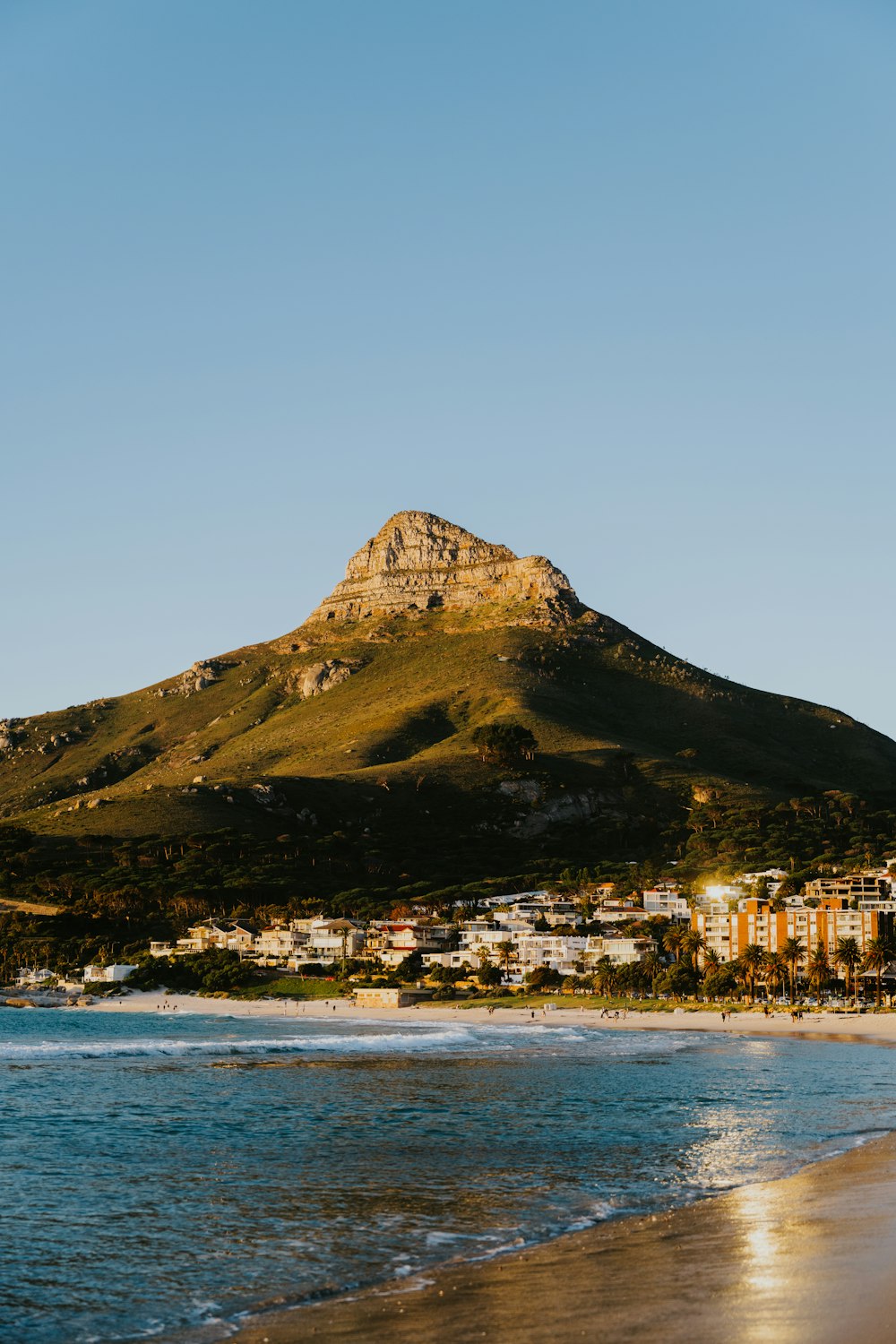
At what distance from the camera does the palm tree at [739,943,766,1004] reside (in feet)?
402

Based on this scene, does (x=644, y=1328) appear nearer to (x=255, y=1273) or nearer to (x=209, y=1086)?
(x=255, y=1273)

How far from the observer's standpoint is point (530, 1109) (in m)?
48.6

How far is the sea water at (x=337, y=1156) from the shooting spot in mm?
22953

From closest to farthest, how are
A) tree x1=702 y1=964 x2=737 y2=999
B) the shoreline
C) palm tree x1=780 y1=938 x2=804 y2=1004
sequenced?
the shoreline → palm tree x1=780 y1=938 x2=804 y2=1004 → tree x1=702 y1=964 x2=737 y2=999

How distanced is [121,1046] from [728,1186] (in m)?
62.9

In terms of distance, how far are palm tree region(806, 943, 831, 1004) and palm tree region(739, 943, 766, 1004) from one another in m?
4.85

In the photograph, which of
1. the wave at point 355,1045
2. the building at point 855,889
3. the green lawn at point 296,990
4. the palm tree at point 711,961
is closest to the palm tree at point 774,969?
the palm tree at point 711,961

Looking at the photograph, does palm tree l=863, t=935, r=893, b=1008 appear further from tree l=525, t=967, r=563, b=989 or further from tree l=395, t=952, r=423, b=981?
tree l=395, t=952, r=423, b=981

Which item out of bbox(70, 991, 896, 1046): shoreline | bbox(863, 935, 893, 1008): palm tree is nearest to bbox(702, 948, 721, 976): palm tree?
bbox(70, 991, 896, 1046): shoreline

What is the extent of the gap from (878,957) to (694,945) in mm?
27032

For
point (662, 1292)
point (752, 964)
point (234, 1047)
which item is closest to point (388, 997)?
point (752, 964)

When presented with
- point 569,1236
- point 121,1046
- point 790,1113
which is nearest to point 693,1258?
point 569,1236

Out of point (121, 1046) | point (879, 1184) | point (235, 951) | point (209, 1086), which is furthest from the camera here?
point (235, 951)

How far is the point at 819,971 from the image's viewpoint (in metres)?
121
